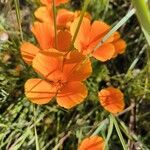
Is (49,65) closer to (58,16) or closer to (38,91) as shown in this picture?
(38,91)

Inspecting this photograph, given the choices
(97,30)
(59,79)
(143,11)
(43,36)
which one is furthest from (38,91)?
(143,11)

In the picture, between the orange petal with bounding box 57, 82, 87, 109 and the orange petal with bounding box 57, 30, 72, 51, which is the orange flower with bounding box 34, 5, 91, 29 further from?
the orange petal with bounding box 57, 82, 87, 109

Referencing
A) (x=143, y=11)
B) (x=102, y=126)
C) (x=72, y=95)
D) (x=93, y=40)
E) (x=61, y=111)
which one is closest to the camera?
(x=143, y=11)

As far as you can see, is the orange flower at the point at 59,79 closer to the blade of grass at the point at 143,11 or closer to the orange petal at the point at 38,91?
the orange petal at the point at 38,91

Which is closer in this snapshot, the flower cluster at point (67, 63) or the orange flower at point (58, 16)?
the flower cluster at point (67, 63)

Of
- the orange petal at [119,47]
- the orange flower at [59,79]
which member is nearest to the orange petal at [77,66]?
the orange flower at [59,79]

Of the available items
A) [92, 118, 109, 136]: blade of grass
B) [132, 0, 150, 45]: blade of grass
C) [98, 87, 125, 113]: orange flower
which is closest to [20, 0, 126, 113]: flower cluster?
[98, 87, 125, 113]: orange flower
